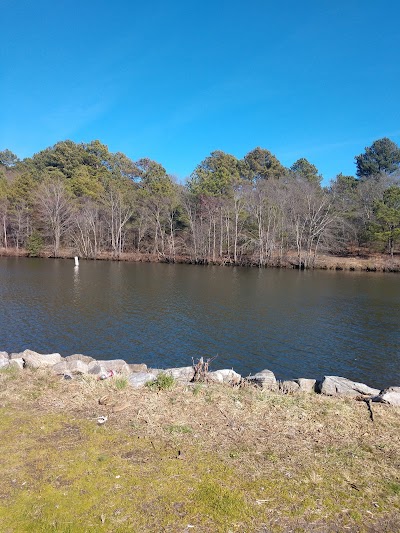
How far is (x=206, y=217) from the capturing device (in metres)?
61.3

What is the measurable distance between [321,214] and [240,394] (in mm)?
54726

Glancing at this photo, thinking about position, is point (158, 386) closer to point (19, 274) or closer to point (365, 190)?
point (19, 274)

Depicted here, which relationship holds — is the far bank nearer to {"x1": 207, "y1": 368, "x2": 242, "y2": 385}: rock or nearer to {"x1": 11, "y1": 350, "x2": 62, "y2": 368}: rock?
{"x1": 207, "y1": 368, "x2": 242, "y2": 385}: rock

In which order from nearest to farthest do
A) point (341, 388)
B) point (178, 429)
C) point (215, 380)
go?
point (178, 429) < point (341, 388) < point (215, 380)

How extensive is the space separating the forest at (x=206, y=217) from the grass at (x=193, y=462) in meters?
49.6

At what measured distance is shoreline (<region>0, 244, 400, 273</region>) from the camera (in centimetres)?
5296

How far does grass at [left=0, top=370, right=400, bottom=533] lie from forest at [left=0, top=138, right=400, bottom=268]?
49.6 m

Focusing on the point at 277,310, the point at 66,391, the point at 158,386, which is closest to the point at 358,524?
the point at 158,386

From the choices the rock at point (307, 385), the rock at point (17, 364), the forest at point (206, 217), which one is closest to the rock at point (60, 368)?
the rock at point (17, 364)

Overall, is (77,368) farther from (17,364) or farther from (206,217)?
(206,217)

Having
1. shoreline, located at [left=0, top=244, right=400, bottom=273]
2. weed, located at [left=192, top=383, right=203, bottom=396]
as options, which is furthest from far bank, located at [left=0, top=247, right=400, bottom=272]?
weed, located at [left=192, top=383, right=203, bottom=396]

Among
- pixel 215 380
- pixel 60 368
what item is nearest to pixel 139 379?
pixel 215 380

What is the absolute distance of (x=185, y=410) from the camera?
623cm

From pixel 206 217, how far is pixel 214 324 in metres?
43.1
